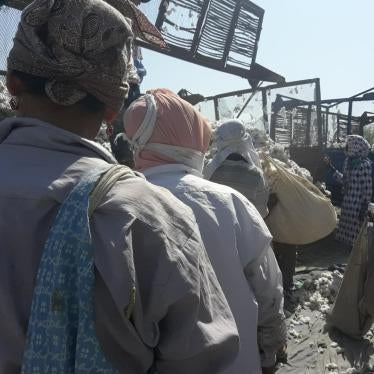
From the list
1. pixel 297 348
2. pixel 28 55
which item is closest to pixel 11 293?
pixel 28 55

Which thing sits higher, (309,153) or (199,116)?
(199,116)

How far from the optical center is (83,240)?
1.01 metres

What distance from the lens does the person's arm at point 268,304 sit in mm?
2074

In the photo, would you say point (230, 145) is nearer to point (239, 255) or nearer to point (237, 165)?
point (237, 165)

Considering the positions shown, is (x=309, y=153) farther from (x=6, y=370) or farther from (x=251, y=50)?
(x=6, y=370)

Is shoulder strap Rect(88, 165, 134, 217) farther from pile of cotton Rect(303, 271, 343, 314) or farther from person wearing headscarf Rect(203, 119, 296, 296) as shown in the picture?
pile of cotton Rect(303, 271, 343, 314)

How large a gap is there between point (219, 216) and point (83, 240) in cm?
96

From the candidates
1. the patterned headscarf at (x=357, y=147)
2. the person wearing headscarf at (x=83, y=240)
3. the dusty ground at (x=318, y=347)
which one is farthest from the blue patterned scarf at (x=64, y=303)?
the patterned headscarf at (x=357, y=147)

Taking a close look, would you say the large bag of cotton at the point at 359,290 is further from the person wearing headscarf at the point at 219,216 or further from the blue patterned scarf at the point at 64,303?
the blue patterned scarf at the point at 64,303

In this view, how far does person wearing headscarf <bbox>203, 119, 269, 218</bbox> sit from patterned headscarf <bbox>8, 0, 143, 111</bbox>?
2085 millimetres

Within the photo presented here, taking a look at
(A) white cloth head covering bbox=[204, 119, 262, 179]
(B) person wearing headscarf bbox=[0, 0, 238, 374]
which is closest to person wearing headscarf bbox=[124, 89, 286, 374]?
(B) person wearing headscarf bbox=[0, 0, 238, 374]

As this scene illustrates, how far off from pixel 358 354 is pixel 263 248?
308 centimetres

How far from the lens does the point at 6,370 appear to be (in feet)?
3.53

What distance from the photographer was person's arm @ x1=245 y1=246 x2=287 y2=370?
207 centimetres
